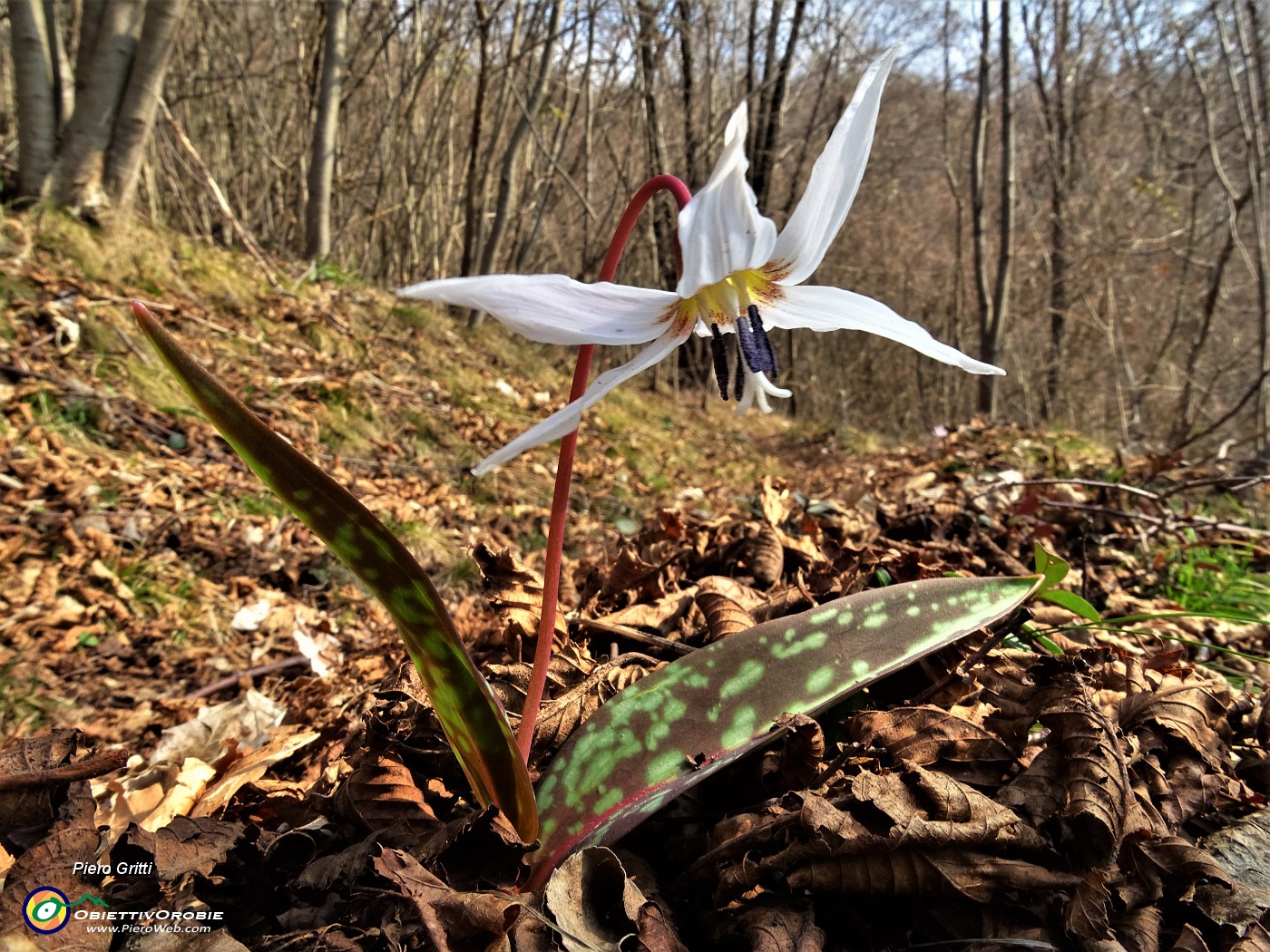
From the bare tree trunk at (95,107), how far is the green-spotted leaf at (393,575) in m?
→ 4.56

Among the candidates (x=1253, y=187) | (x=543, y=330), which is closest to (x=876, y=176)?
(x=1253, y=187)

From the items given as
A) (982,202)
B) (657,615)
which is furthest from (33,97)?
(982,202)

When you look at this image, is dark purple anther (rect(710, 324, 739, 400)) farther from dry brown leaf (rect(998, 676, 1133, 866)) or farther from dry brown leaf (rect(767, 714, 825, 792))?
dry brown leaf (rect(998, 676, 1133, 866))

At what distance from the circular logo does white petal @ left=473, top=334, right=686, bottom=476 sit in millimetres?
651

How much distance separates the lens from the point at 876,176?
1370cm

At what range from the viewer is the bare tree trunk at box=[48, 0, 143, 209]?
4.08 metres

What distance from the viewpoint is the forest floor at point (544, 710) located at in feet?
2.74

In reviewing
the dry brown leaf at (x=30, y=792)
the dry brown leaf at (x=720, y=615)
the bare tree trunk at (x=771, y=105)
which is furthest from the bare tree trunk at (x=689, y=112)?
the dry brown leaf at (x=30, y=792)

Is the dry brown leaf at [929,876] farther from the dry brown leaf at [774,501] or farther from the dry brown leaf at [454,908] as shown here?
the dry brown leaf at [774,501]

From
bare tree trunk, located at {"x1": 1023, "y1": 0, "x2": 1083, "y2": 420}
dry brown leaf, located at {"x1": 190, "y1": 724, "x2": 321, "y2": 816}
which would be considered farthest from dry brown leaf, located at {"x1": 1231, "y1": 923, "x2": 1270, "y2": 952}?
bare tree trunk, located at {"x1": 1023, "y1": 0, "x2": 1083, "y2": 420}

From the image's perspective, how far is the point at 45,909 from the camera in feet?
2.53

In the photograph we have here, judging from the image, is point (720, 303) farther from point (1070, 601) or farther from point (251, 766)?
point (251, 766)

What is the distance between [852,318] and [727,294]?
0.59ft

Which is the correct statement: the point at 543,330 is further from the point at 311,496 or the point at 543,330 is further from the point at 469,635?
the point at 469,635
